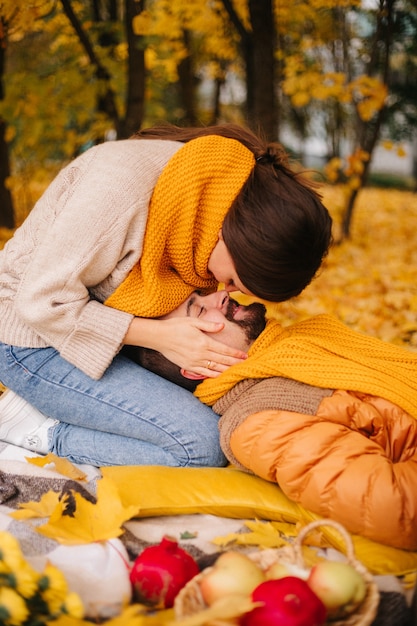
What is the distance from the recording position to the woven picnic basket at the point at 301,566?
1359 millimetres

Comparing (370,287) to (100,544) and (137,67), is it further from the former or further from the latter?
(100,544)

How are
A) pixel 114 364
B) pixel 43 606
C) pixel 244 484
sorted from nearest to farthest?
1. pixel 43 606
2. pixel 244 484
3. pixel 114 364

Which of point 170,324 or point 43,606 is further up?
point 170,324

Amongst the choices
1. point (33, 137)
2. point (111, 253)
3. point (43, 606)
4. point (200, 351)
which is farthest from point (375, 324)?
point (33, 137)

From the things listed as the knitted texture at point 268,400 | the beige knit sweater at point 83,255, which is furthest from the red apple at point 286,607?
the beige knit sweater at point 83,255

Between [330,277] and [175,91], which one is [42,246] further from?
[175,91]

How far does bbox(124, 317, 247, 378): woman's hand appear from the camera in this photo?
2.18 meters

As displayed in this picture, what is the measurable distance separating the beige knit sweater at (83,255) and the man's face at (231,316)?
31 centimetres

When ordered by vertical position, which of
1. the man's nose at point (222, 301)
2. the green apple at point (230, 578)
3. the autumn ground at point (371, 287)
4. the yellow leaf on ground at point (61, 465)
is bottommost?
the autumn ground at point (371, 287)

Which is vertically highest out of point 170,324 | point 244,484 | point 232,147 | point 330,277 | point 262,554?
point 232,147

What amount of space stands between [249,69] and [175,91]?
7299 mm

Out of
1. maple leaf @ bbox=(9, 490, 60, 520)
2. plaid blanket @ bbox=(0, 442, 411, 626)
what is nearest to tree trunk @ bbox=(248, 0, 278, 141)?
plaid blanket @ bbox=(0, 442, 411, 626)

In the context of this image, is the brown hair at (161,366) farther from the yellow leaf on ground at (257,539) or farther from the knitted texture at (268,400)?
the yellow leaf on ground at (257,539)

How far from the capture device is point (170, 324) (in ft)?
7.21
